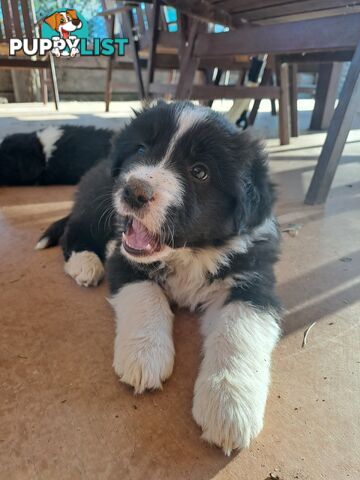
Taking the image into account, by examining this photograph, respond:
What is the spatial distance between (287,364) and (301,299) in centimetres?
54

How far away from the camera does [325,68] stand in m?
6.43

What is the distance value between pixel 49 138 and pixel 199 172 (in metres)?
3.05

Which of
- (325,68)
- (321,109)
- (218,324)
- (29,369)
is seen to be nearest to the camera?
(29,369)

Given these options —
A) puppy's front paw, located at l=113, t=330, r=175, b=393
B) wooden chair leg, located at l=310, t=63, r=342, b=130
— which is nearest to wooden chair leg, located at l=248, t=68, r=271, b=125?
wooden chair leg, located at l=310, t=63, r=342, b=130

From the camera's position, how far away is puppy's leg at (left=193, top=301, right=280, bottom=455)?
117 cm

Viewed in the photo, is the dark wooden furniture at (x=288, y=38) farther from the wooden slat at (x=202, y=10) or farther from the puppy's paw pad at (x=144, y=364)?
the puppy's paw pad at (x=144, y=364)

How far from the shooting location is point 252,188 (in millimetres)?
1631

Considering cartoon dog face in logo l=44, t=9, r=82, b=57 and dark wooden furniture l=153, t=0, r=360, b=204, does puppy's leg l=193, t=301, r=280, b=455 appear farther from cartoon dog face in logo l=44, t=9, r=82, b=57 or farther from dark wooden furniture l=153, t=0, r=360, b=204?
cartoon dog face in logo l=44, t=9, r=82, b=57

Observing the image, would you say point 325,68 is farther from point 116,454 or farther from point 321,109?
point 116,454

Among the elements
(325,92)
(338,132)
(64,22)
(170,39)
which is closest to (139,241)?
(338,132)

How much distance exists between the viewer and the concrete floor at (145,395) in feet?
3.67

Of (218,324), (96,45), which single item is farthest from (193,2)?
(96,45)

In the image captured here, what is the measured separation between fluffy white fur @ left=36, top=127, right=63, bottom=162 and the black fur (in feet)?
8.13

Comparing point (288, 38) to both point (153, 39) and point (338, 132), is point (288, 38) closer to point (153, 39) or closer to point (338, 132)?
point (338, 132)
